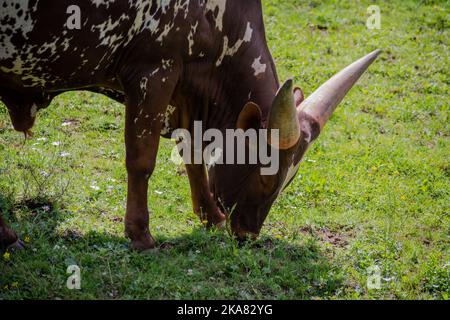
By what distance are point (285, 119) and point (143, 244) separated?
1.54m

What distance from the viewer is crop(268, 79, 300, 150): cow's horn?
5.63m

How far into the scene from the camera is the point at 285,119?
5.77 meters

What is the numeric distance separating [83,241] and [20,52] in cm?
160

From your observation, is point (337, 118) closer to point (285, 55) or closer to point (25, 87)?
point (285, 55)

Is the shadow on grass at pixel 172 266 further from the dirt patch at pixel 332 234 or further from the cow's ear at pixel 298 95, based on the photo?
the cow's ear at pixel 298 95

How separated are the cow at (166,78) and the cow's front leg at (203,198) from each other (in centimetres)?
21

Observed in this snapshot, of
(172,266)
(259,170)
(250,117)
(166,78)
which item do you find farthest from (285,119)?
(172,266)

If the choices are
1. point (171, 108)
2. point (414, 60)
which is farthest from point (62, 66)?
point (414, 60)

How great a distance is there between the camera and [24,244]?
5902 millimetres

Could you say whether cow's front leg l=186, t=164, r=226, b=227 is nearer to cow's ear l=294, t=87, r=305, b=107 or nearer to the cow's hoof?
the cow's hoof

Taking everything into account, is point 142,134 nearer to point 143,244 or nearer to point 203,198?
point 143,244

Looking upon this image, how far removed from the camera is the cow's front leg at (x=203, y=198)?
6.95 meters

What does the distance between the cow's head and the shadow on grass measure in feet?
0.77

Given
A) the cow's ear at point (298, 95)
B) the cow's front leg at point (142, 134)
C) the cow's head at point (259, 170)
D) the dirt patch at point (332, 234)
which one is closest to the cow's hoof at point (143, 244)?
the cow's front leg at point (142, 134)
